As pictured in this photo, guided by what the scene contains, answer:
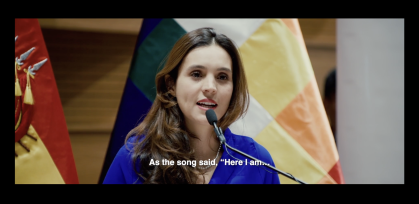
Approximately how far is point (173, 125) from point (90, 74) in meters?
1.32

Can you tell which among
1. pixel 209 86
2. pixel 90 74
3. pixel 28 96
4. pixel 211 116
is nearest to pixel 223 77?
pixel 209 86

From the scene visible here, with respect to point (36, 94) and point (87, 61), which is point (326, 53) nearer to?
point (87, 61)

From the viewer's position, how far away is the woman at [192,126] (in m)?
1.09

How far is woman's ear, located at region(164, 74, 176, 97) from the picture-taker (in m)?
Result: 1.19

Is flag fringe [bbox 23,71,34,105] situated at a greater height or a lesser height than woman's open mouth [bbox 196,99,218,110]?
greater

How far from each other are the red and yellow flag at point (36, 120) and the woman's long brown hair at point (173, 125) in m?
0.47

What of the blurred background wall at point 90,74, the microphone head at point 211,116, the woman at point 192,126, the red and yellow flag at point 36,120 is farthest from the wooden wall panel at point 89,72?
the microphone head at point 211,116

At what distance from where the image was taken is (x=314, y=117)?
64.2 inches

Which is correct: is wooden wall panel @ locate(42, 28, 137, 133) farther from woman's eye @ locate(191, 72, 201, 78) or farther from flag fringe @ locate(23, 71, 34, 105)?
woman's eye @ locate(191, 72, 201, 78)

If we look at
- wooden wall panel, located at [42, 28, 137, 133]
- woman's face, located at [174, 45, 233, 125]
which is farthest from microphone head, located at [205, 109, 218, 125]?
wooden wall panel, located at [42, 28, 137, 133]

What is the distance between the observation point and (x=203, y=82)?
111cm

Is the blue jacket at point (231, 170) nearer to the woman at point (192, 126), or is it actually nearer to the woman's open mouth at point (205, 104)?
the woman at point (192, 126)

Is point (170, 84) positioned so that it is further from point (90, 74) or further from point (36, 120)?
point (90, 74)

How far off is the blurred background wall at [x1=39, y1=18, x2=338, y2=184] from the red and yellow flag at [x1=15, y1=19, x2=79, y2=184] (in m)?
0.72
